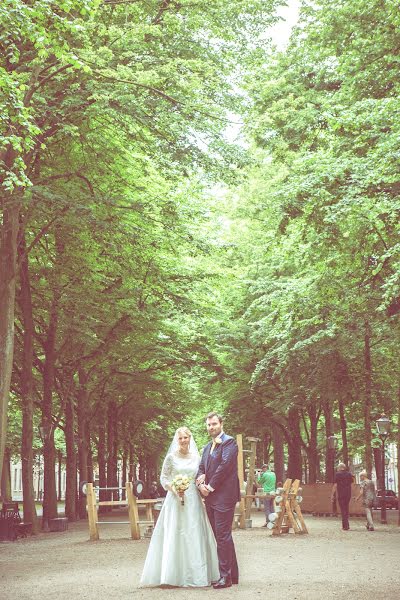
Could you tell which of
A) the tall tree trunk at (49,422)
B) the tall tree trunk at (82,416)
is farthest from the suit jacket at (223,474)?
the tall tree trunk at (82,416)

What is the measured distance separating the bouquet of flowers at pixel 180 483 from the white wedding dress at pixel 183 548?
121 mm

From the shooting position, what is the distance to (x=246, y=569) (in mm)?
13453

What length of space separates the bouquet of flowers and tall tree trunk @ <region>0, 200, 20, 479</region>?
803 centimetres

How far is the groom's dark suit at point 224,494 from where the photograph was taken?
11047 mm

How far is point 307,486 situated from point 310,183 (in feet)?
70.9

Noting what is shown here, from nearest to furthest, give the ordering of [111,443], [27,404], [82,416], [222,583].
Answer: [222,583] → [27,404] → [82,416] → [111,443]

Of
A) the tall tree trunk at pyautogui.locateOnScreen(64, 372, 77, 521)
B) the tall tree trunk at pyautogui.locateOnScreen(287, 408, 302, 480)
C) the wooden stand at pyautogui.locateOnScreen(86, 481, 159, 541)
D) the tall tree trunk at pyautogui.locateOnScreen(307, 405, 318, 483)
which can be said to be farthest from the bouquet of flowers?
the tall tree trunk at pyautogui.locateOnScreen(307, 405, 318, 483)

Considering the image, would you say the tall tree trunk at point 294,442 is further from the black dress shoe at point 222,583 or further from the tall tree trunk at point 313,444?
the black dress shoe at point 222,583

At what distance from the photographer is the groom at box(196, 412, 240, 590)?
11.0 metres

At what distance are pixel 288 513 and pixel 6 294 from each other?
8.68m

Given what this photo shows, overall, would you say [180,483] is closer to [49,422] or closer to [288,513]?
[288,513]

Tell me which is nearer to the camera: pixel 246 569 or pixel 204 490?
pixel 204 490

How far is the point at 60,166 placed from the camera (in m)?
23.8

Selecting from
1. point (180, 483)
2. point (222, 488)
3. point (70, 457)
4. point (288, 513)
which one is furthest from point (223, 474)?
point (70, 457)
